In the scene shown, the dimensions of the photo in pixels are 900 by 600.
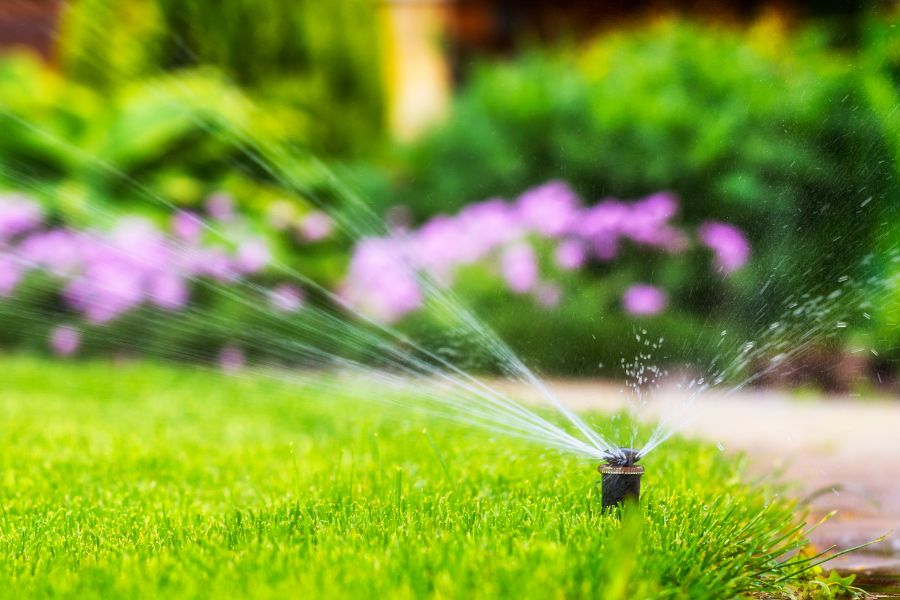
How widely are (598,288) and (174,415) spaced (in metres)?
2.22

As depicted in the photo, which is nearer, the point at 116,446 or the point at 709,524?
the point at 709,524

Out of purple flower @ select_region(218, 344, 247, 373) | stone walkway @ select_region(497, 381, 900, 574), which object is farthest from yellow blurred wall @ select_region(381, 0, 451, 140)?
stone walkway @ select_region(497, 381, 900, 574)

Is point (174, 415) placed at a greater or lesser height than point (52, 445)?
greater

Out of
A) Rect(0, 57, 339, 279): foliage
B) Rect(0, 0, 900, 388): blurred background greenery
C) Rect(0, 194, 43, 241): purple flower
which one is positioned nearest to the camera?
Rect(0, 0, 900, 388): blurred background greenery

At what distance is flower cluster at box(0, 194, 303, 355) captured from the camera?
568 centimetres

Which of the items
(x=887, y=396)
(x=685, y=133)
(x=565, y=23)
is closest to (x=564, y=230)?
(x=685, y=133)

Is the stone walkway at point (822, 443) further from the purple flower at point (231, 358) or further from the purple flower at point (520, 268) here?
the purple flower at point (231, 358)

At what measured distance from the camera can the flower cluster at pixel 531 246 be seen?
5.20m

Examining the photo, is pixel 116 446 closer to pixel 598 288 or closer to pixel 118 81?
pixel 598 288

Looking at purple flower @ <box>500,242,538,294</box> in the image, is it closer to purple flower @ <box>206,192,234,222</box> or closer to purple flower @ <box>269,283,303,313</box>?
purple flower @ <box>269,283,303,313</box>

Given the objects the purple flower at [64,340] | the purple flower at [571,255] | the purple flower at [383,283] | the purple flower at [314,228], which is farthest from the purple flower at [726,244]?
the purple flower at [64,340]

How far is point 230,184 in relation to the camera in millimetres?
6699

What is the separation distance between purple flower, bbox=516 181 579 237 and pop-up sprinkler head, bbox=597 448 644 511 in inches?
134

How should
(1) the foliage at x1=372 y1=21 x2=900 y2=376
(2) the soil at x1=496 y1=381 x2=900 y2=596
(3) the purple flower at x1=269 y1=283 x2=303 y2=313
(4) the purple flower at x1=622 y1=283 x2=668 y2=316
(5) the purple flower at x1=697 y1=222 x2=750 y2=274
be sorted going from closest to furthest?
1. (2) the soil at x1=496 y1=381 x2=900 y2=596
2. (1) the foliage at x1=372 y1=21 x2=900 y2=376
3. (5) the purple flower at x1=697 y1=222 x2=750 y2=274
4. (4) the purple flower at x1=622 y1=283 x2=668 y2=316
5. (3) the purple flower at x1=269 y1=283 x2=303 y2=313
